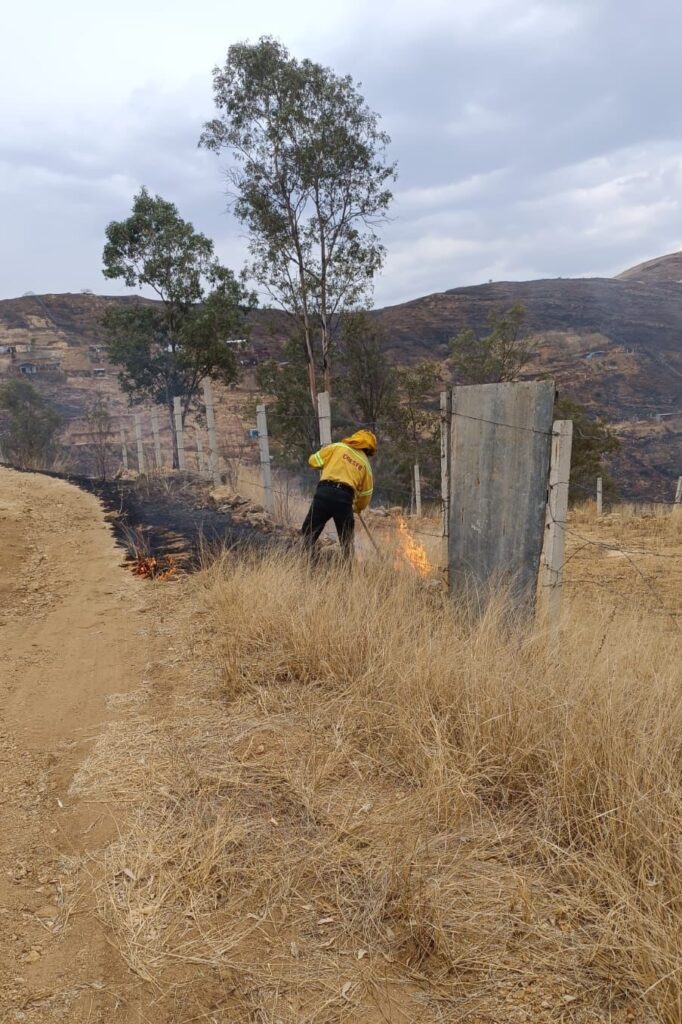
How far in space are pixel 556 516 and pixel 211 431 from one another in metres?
9.91

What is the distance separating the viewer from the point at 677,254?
273 feet

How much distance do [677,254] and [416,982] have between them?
96726 mm

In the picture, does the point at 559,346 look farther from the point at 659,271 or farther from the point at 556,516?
the point at 556,516

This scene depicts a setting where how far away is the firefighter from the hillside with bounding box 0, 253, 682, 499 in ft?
92.3

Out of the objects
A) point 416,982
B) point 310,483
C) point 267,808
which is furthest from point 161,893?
point 310,483

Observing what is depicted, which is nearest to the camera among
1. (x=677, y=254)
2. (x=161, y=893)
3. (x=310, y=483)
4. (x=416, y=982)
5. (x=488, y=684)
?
(x=416, y=982)

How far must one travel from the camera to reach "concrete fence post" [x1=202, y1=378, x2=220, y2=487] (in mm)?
13344

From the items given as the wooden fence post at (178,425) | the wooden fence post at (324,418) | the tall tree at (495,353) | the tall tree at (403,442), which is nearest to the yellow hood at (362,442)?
the wooden fence post at (324,418)

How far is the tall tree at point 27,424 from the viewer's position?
26.7 m

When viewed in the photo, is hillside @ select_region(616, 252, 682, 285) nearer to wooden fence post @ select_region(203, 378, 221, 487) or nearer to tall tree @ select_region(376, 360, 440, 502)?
tall tree @ select_region(376, 360, 440, 502)

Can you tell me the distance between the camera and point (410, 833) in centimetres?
254

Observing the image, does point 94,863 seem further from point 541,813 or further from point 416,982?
point 541,813

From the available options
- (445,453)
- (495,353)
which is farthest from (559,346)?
(445,453)

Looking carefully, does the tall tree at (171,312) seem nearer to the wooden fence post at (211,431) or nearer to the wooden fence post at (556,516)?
the wooden fence post at (211,431)
